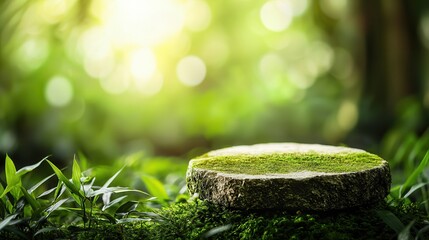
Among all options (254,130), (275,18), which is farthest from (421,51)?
(275,18)

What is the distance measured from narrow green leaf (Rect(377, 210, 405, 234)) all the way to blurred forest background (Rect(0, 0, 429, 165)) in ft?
8.33

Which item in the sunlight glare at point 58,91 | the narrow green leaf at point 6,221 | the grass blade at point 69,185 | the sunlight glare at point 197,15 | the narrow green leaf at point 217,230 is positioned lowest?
the sunlight glare at point 58,91

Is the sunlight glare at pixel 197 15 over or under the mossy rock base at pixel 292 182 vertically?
over

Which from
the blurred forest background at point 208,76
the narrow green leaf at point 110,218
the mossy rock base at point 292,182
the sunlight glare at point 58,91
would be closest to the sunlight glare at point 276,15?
the blurred forest background at point 208,76

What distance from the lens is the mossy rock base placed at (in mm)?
1489

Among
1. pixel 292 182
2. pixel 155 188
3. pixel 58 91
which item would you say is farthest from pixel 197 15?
pixel 292 182

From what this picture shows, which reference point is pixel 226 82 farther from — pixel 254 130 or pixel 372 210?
pixel 372 210

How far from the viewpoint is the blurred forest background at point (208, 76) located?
14.9 ft

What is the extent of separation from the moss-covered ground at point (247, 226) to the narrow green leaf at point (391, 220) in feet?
0.09

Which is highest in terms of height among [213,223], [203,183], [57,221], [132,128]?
[203,183]

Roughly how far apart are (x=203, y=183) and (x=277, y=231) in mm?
295

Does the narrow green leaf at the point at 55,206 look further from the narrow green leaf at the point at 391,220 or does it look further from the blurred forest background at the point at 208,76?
the blurred forest background at the point at 208,76

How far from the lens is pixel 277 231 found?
1.48 metres

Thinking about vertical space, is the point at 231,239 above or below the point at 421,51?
below
